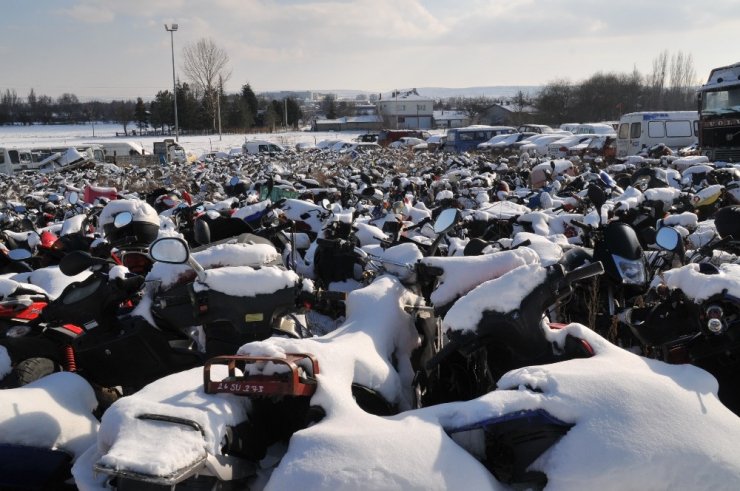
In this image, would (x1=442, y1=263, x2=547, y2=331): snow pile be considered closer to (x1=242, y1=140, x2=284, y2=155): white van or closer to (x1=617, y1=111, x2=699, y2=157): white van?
(x1=617, y1=111, x2=699, y2=157): white van

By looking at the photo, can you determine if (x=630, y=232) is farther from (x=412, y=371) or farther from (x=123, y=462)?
(x=123, y=462)

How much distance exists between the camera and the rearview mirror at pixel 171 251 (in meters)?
3.05

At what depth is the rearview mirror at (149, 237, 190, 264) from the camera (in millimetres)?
3049

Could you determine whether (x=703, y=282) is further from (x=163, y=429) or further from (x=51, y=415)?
(x=51, y=415)

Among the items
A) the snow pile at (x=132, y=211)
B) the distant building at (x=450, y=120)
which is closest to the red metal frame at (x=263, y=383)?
the snow pile at (x=132, y=211)

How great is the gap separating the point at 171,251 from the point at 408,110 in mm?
99709

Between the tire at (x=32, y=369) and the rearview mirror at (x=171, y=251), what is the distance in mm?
1220

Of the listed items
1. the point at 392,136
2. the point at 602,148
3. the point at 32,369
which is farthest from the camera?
the point at 392,136

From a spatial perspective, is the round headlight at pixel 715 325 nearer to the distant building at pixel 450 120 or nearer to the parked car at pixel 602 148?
the parked car at pixel 602 148

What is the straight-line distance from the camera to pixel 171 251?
307cm

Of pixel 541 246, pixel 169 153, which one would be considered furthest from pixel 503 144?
pixel 541 246

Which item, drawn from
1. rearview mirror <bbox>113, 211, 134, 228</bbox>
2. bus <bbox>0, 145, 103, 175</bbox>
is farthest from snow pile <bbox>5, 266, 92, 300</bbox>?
bus <bbox>0, 145, 103, 175</bbox>

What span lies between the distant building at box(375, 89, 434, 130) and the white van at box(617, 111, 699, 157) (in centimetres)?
6964

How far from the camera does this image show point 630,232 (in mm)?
4484
